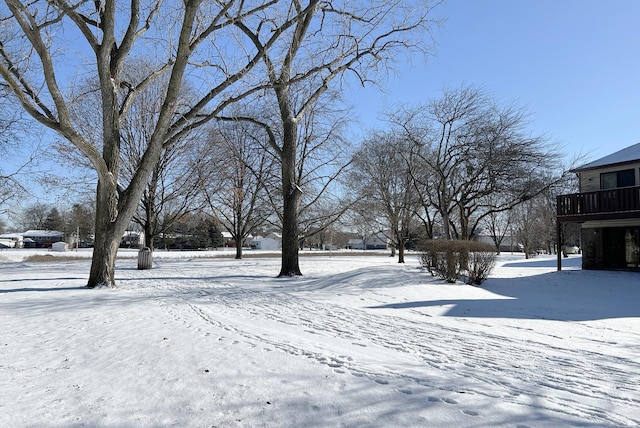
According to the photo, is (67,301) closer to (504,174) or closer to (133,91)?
(133,91)

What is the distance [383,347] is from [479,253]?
8688 millimetres

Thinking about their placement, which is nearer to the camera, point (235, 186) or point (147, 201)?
point (147, 201)

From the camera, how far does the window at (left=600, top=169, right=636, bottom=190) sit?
16.9 m

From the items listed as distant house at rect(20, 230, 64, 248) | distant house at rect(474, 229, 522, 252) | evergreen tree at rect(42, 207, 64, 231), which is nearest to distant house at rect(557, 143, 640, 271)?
distant house at rect(474, 229, 522, 252)

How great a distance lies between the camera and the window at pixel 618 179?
16891 mm

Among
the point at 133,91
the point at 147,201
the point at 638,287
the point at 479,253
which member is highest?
the point at 133,91

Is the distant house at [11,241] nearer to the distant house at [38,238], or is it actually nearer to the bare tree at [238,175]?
the distant house at [38,238]

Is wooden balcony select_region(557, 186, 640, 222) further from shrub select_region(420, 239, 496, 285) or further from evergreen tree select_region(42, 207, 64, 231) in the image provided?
evergreen tree select_region(42, 207, 64, 231)

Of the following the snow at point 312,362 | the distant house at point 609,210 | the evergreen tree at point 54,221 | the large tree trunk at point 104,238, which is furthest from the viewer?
the evergreen tree at point 54,221

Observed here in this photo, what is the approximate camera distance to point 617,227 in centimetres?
1739

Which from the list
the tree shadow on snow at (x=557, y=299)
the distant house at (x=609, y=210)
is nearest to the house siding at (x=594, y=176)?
the distant house at (x=609, y=210)

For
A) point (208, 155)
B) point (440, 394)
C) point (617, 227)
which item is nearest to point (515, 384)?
point (440, 394)

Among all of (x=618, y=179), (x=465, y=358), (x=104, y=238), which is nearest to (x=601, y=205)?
(x=618, y=179)

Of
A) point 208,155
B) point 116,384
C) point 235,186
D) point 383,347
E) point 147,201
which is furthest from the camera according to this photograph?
point 235,186
